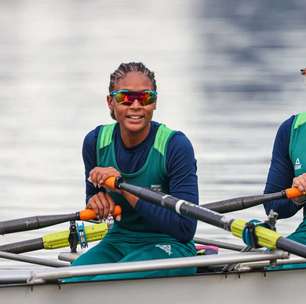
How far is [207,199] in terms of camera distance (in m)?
9.64

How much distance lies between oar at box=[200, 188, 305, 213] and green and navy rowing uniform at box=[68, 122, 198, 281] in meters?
0.36

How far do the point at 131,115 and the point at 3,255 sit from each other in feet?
3.35

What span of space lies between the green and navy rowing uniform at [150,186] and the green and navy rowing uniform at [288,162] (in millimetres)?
514

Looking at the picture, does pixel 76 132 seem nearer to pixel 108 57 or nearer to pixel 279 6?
pixel 108 57

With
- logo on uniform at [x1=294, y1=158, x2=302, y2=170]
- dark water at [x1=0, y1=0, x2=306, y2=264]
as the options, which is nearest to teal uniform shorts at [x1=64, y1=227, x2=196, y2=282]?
logo on uniform at [x1=294, y1=158, x2=302, y2=170]

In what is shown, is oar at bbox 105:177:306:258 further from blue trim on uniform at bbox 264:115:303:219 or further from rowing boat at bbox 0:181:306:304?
blue trim on uniform at bbox 264:115:303:219

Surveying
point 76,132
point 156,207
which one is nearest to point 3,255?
point 156,207

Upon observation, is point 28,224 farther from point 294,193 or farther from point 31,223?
point 294,193

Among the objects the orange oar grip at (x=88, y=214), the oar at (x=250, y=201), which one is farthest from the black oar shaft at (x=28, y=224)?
the oar at (x=250, y=201)

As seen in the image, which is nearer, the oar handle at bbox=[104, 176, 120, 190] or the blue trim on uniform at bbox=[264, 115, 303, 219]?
the oar handle at bbox=[104, 176, 120, 190]

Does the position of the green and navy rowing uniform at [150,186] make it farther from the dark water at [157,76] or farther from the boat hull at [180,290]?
the dark water at [157,76]

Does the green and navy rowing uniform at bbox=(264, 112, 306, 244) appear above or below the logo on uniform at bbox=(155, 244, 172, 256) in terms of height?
above

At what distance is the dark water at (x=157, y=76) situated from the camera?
10.2 metres

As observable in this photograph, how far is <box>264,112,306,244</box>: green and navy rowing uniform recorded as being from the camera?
241 inches
